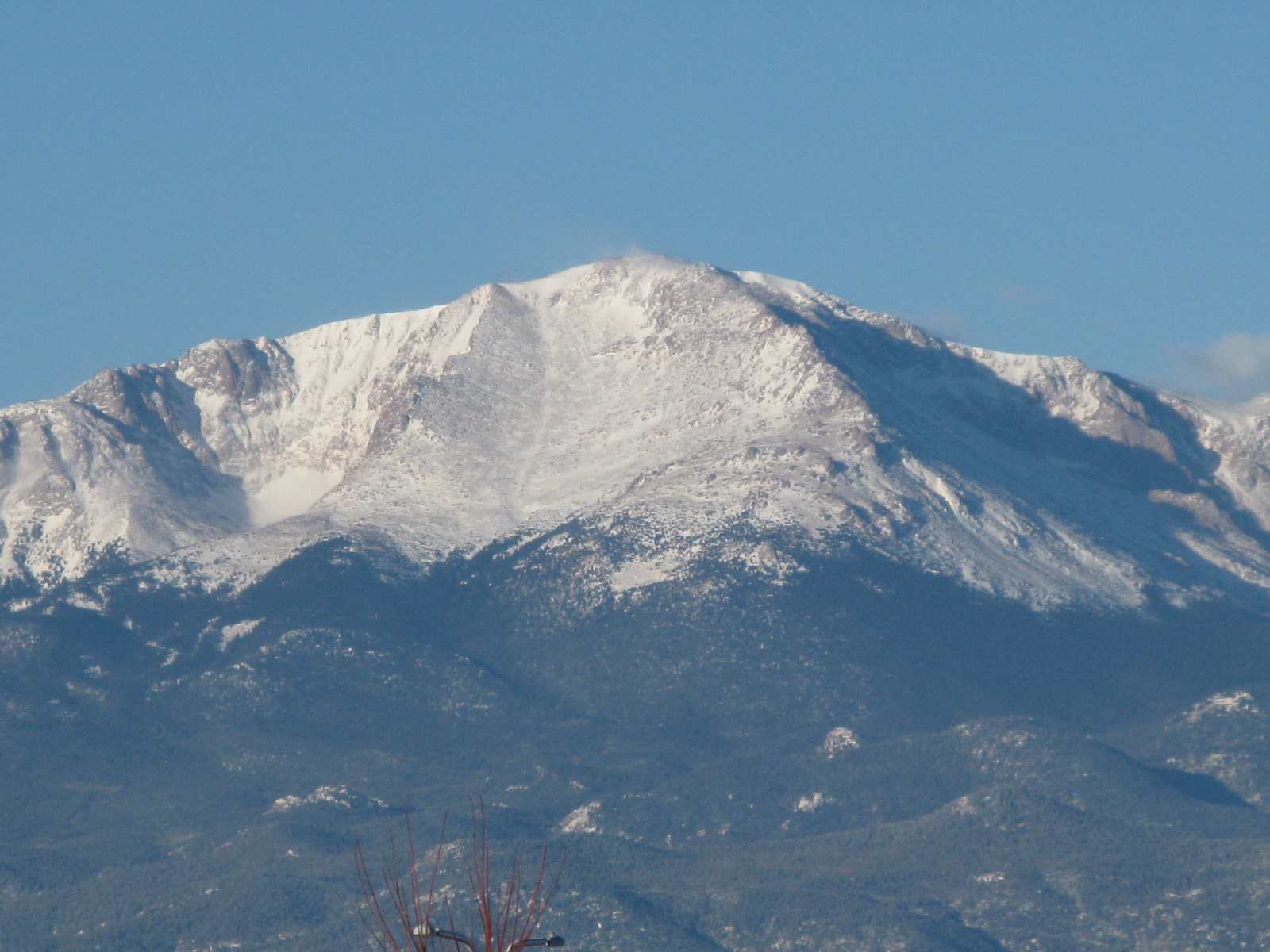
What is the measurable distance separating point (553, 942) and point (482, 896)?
1867 millimetres

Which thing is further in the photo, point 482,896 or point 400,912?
point 400,912

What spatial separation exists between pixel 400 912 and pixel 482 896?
430cm

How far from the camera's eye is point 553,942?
1500 inches

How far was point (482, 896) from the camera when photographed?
39406 mm

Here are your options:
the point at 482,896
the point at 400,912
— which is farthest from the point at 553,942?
the point at 400,912

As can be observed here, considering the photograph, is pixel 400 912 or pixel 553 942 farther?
pixel 400 912

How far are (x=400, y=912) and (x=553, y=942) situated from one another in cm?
594

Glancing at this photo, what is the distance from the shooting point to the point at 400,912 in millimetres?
43219

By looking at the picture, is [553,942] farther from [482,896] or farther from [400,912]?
[400,912]
